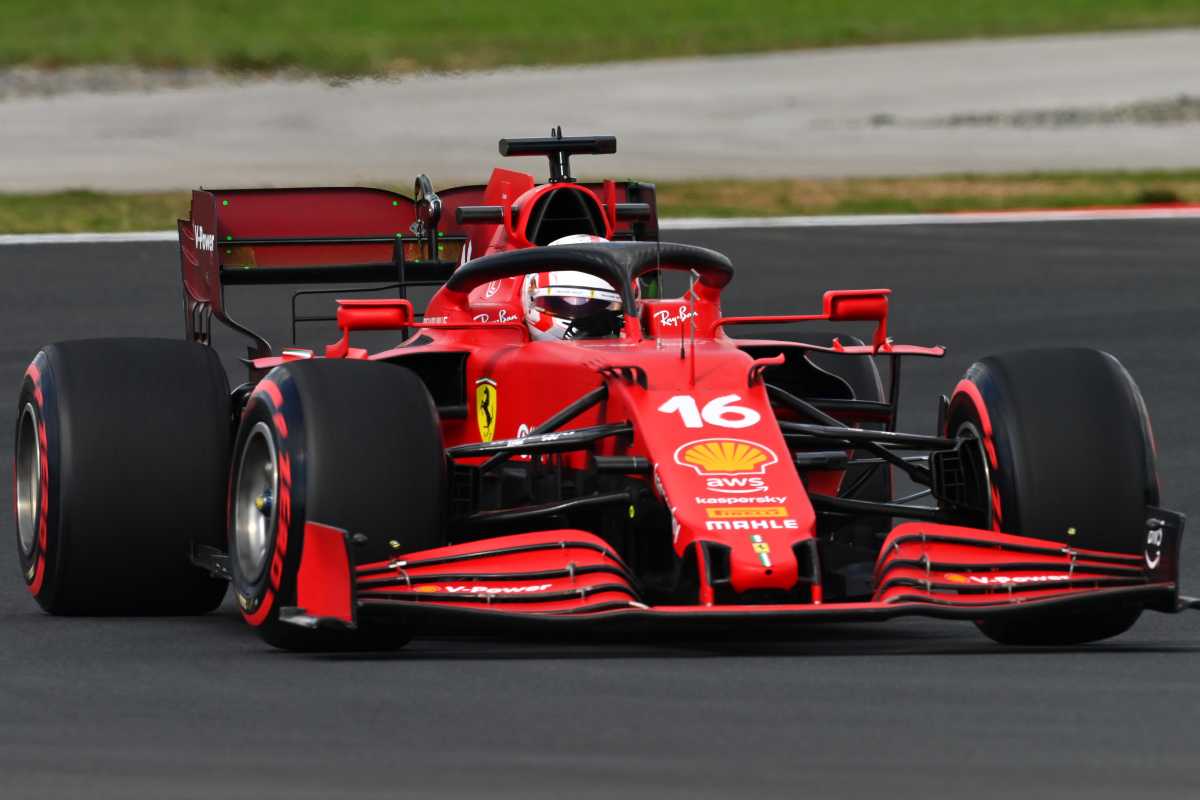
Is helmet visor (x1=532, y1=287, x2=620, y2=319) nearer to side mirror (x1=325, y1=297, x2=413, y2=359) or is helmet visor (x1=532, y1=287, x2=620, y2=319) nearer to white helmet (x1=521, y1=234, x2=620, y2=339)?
white helmet (x1=521, y1=234, x2=620, y2=339)

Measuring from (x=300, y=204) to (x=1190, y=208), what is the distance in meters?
13.3

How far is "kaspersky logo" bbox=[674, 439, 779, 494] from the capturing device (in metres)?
7.66

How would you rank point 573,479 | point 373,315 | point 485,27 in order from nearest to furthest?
point 573,479 → point 373,315 → point 485,27

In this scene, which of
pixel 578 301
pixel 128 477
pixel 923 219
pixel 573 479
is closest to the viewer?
pixel 573 479

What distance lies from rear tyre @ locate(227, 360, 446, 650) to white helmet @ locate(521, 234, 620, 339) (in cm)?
133

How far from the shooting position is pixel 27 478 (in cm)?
955

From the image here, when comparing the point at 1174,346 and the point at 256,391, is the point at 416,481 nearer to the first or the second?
the point at 256,391

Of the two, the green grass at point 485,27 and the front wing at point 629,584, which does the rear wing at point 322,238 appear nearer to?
the front wing at point 629,584

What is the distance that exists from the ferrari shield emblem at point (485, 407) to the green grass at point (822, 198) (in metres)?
13.8

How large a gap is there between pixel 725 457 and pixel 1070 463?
3.62 feet

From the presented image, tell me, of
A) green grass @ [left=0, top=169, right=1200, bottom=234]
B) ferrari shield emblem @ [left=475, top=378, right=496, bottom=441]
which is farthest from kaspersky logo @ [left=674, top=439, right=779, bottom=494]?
green grass @ [left=0, top=169, right=1200, bottom=234]

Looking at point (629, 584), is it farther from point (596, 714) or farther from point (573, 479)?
point (596, 714)

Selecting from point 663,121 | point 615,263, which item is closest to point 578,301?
point 615,263

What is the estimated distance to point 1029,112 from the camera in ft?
121
